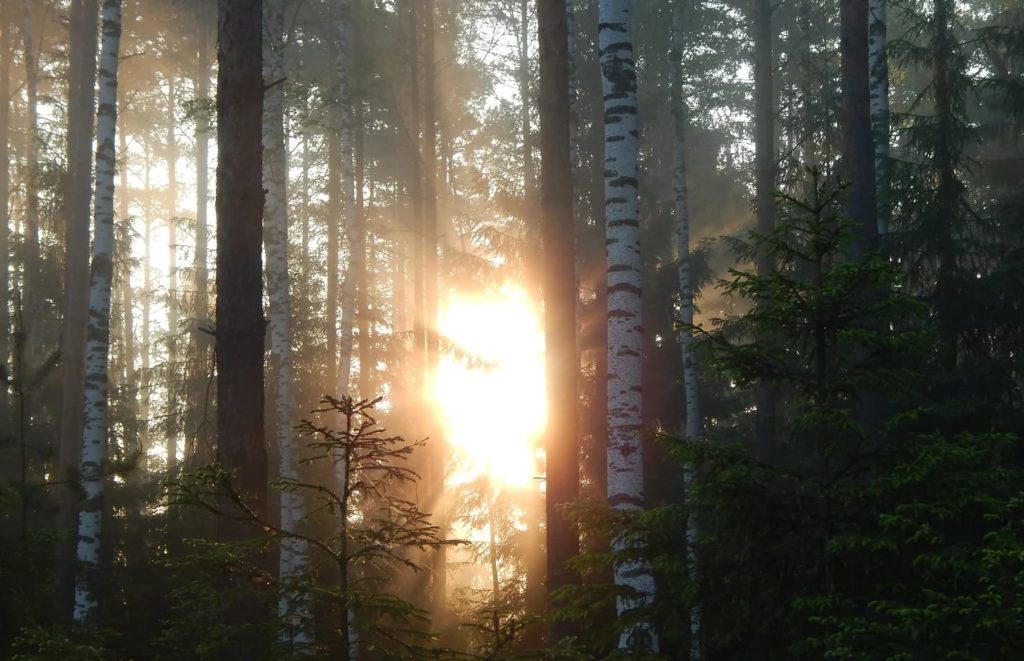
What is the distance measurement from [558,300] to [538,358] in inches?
435

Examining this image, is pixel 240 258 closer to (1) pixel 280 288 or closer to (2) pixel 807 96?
(1) pixel 280 288

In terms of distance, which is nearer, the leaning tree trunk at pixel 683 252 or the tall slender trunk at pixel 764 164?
the leaning tree trunk at pixel 683 252

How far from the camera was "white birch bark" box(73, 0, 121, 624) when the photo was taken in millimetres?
14219

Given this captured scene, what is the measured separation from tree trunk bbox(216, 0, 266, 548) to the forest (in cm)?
3

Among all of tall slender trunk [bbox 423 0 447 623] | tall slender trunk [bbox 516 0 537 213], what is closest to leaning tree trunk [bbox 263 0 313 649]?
tall slender trunk [bbox 423 0 447 623]

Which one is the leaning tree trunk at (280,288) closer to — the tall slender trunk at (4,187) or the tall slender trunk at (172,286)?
the tall slender trunk at (172,286)

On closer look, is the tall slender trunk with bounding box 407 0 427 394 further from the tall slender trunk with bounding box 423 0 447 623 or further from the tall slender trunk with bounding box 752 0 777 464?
the tall slender trunk with bounding box 752 0 777 464

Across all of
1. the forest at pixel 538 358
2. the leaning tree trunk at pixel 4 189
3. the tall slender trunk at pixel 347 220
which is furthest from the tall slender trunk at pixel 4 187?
the tall slender trunk at pixel 347 220

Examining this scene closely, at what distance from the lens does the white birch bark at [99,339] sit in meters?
14.2

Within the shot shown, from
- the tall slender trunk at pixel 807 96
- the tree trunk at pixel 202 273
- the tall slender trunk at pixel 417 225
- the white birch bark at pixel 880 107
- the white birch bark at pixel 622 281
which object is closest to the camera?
the white birch bark at pixel 622 281

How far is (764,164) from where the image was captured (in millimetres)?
22672

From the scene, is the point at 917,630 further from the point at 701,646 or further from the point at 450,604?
the point at 450,604

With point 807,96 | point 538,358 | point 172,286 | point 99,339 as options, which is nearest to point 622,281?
point 99,339

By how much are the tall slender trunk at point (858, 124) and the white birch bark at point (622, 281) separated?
528cm
